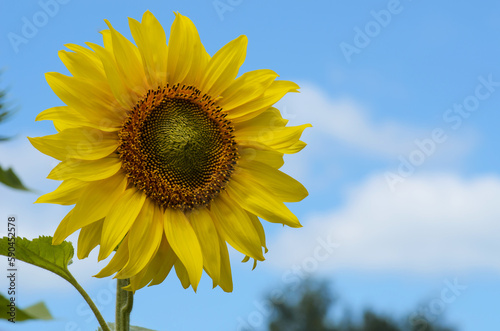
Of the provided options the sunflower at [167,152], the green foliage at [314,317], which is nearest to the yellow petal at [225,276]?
the sunflower at [167,152]

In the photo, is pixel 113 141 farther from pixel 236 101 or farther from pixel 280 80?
pixel 280 80

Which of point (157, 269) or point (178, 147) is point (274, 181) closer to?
point (178, 147)

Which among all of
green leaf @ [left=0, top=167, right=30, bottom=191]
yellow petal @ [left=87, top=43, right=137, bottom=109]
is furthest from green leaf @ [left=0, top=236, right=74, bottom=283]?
green leaf @ [left=0, top=167, right=30, bottom=191]

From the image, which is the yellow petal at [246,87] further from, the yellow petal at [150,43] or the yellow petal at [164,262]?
the yellow petal at [164,262]

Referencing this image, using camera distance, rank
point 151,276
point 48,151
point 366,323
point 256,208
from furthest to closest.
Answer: point 366,323 < point 256,208 < point 151,276 < point 48,151

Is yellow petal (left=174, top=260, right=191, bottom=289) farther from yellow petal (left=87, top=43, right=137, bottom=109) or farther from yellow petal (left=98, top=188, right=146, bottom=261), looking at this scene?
yellow petal (left=87, top=43, right=137, bottom=109)

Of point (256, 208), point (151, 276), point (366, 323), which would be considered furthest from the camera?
point (366, 323)

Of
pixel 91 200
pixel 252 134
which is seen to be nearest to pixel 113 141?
pixel 91 200
